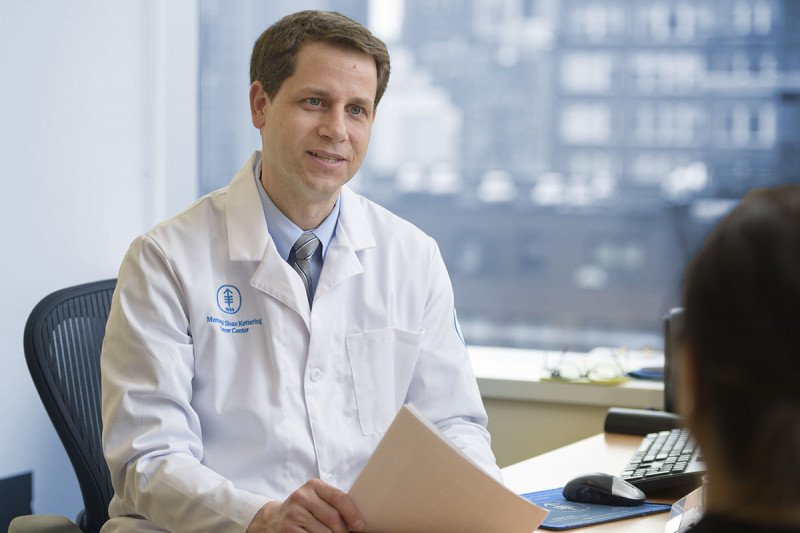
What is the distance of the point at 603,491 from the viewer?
1.56 m

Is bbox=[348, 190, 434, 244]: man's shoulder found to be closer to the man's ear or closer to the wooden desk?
the man's ear

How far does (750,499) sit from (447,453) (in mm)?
524

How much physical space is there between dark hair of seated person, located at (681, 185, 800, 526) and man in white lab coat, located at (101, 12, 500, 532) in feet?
2.80

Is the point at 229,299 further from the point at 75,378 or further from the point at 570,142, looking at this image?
the point at 570,142

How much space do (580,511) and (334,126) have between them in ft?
2.68

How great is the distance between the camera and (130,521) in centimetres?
159

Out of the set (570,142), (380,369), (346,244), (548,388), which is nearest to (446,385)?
(380,369)

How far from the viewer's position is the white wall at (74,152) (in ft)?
8.26

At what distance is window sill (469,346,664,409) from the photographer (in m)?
2.65

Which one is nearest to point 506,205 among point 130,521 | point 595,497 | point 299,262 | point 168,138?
point 168,138

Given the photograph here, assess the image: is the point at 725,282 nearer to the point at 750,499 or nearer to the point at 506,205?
the point at 750,499

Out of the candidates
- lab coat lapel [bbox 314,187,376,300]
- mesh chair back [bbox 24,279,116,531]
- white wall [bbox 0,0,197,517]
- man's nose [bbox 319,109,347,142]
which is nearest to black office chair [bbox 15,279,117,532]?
mesh chair back [bbox 24,279,116,531]

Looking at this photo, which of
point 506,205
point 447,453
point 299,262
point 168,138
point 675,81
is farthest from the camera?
point 168,138

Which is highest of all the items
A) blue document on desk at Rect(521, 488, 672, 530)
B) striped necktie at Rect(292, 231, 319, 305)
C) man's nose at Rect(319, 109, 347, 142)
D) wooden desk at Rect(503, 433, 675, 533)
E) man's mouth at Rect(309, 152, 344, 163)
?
man's nose at Rect(319, 109, 347, 142)
